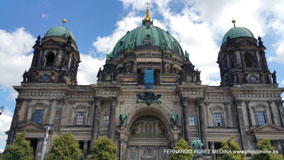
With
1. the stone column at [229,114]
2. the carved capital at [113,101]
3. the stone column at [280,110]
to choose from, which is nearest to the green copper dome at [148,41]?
the carved capital at [113,101]

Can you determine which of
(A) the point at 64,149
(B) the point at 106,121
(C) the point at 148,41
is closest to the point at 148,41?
(C) the point at 148,41

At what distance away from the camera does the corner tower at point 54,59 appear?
36125 millimetres

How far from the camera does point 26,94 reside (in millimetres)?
34562

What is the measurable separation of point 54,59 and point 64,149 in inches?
656

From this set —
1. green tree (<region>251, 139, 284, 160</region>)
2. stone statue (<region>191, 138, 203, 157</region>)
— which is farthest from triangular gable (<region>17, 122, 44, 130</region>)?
green tree (<region>251, 139, 284, 160</region>)

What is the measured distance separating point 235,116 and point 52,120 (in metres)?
25.6

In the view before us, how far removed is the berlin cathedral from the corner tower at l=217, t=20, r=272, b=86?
15cm

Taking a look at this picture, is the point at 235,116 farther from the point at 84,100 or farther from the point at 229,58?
the point at 84,100

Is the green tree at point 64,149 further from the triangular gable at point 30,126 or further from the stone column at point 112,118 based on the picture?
the triangular gable at point 30,126

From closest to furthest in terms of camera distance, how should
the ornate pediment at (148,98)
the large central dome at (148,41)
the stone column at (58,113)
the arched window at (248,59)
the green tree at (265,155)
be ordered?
the green tree at (265,155)
the stone column at (58,113)
the ornate pediment at (148,98)
the arched window at (248,59)
the large central dome at (148,41)

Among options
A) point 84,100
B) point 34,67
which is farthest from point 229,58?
point 34,67

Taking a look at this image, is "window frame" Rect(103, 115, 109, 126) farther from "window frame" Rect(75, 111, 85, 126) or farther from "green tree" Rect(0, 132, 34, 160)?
"green tree" Rect(0, 132, 34, 160)

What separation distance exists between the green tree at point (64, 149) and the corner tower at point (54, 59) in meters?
11.7

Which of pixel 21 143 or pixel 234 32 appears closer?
pixel 21 143
